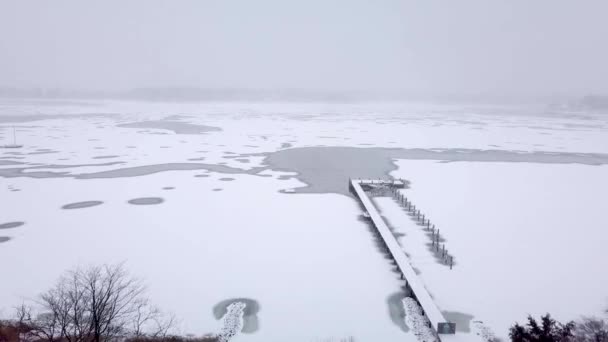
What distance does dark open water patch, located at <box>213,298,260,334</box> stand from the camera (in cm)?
662

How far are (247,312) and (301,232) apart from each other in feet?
11.6

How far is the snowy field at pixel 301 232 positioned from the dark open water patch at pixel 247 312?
8 cm

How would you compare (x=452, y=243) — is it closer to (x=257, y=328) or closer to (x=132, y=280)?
(x=257, y=328)

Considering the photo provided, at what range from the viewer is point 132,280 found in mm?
7656

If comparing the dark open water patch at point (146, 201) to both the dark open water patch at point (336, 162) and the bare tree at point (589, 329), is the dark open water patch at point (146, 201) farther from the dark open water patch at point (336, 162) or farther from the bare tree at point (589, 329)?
the bare tree at point (589, 329)

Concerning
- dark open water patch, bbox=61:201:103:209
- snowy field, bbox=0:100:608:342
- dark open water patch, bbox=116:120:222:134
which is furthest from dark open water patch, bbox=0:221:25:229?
dark open water patch, bbox=116:120:222:134

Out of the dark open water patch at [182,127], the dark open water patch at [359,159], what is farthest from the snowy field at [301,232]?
the dark open water patch at [182,127]

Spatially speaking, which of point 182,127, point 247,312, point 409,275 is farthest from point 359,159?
point 182,127

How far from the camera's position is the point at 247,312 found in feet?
22.9

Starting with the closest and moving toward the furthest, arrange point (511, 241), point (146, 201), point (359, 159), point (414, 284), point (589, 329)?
point (589, 329) → point (414, 284) → point (511, 241) → point (146, 201) → point (359, 159)

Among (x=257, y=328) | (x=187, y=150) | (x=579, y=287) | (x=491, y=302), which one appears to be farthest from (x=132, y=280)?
(x=187, y=150)

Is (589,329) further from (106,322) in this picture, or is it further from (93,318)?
(93,318)

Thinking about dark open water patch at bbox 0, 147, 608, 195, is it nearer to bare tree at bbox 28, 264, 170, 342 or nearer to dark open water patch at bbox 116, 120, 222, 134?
bare tree at bbox 28, 264, 170, 342

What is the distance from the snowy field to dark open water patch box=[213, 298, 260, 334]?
0.08 metres
